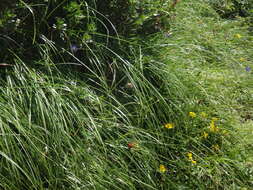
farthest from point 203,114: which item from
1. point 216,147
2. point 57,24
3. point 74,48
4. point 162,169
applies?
point 57,24

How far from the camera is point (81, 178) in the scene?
6.44 feet

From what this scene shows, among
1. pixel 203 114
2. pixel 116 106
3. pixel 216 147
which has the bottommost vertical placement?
pixel 216 147

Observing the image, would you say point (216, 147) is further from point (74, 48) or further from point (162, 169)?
point (74, 48)

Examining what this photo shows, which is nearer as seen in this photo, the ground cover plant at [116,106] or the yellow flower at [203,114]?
the ground cover plant at [116,106]

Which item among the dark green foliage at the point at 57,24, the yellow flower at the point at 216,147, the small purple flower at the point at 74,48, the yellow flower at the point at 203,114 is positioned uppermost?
the dark green foliage at the point at 57,24

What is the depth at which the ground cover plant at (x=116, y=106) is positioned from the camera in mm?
1979

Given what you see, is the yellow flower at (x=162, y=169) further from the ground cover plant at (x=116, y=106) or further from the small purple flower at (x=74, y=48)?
the small purple flower at (x=74, y=48)

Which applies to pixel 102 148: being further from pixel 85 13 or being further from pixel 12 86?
pixel 85 13

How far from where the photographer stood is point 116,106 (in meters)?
2.43

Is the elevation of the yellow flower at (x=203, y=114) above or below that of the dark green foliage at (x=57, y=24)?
below

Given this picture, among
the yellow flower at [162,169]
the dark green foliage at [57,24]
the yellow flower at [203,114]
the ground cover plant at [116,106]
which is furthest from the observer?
the yellow flower at [203,114]

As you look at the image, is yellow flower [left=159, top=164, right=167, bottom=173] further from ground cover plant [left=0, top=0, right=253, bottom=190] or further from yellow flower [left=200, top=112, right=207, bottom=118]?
yellow flower [left=200, top=112, right=207, bottom=118]

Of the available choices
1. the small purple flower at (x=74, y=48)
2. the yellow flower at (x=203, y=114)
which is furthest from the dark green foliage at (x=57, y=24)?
the yellow flower at (x=203, y=114)

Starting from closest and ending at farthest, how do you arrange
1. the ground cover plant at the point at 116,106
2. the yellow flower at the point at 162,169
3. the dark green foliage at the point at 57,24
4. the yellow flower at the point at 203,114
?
the ground cover plant at the point at 116,106, the yellow flower at the point at 162,169, the dark green foliage at the point at 57,24, the yellow flower at the point at 203,114
